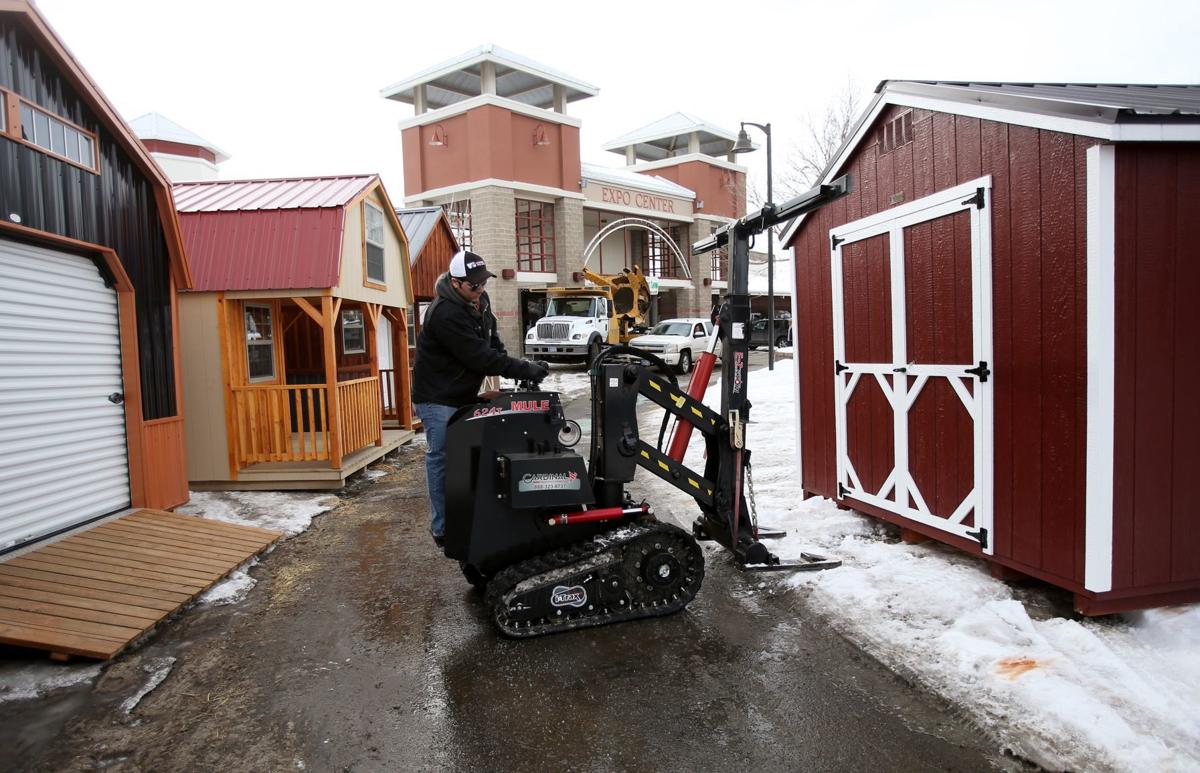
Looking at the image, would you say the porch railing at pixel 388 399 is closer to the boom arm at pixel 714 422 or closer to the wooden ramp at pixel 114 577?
the wooden ramp at pixel 114 577

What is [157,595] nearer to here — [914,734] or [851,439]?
[914,734]

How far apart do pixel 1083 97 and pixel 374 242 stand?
8.74m

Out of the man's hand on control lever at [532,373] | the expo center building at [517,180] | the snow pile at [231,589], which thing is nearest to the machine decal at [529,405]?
the man's hand on control lever at [532,373]

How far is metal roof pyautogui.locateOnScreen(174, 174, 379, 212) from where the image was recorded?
892 cm

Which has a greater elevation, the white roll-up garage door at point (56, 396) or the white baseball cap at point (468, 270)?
the white baseball cap at point (468, 270)

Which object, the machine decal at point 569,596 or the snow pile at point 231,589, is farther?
the snow pile at point 231,589

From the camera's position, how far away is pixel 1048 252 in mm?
4105

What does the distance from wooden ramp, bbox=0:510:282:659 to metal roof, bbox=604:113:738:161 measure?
3231 centimetres

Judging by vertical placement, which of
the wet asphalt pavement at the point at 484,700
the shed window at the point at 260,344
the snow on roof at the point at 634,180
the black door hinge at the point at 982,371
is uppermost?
the snow on roof at the point at 634,180

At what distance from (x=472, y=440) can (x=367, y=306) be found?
22.2ft

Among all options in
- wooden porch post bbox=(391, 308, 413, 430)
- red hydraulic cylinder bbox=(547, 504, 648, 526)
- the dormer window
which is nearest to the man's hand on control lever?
red hydraulic cylinder bbox=(547, 504, 648, 526)

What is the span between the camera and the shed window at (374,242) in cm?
1008

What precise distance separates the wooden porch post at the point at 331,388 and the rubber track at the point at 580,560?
5000 millimetres

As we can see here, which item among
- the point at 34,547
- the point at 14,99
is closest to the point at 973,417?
the point at 34,547
